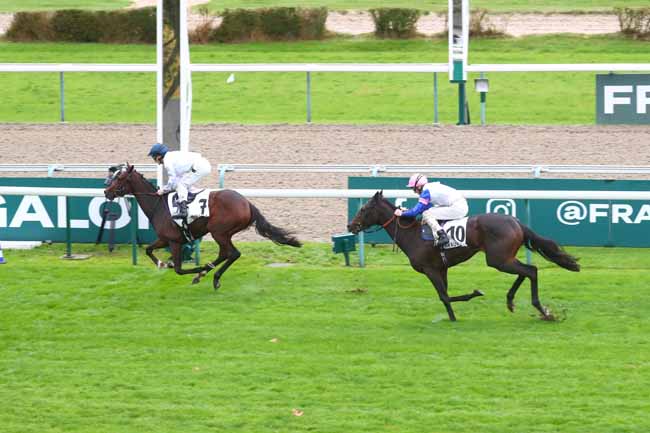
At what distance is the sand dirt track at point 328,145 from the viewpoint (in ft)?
61.1

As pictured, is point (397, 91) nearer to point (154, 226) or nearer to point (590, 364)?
point (154, 226)

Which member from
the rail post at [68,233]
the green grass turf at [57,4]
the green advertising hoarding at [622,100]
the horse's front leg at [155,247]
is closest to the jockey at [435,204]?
the horse's front leg at [155,247]

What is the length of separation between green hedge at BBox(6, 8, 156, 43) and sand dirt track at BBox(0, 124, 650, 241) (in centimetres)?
985

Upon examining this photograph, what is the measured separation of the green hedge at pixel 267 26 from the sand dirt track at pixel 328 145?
33.6 ft

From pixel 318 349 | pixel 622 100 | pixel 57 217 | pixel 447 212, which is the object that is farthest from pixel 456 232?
pixel 622 100

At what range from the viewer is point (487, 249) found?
38.7 feet

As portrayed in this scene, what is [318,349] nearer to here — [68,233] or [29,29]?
[68,233]

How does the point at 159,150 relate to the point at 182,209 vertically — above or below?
above

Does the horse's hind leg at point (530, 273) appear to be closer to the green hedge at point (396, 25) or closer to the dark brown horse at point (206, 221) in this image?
the dark brown horse at point (206, 221)

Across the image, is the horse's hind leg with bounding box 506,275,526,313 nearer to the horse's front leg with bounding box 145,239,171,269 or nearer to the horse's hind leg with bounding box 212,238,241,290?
the horse's hind leg with bounding box 212,238,241,290

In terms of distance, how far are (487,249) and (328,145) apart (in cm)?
822

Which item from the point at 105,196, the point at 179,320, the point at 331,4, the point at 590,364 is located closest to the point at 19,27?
the point at 331,4

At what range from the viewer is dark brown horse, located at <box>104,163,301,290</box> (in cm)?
1316

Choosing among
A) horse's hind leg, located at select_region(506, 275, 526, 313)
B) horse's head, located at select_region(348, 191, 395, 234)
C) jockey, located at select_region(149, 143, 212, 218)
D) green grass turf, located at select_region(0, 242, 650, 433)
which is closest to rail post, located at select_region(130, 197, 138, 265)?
green grass turf, located at select_region(0, 242, 650, 433)
